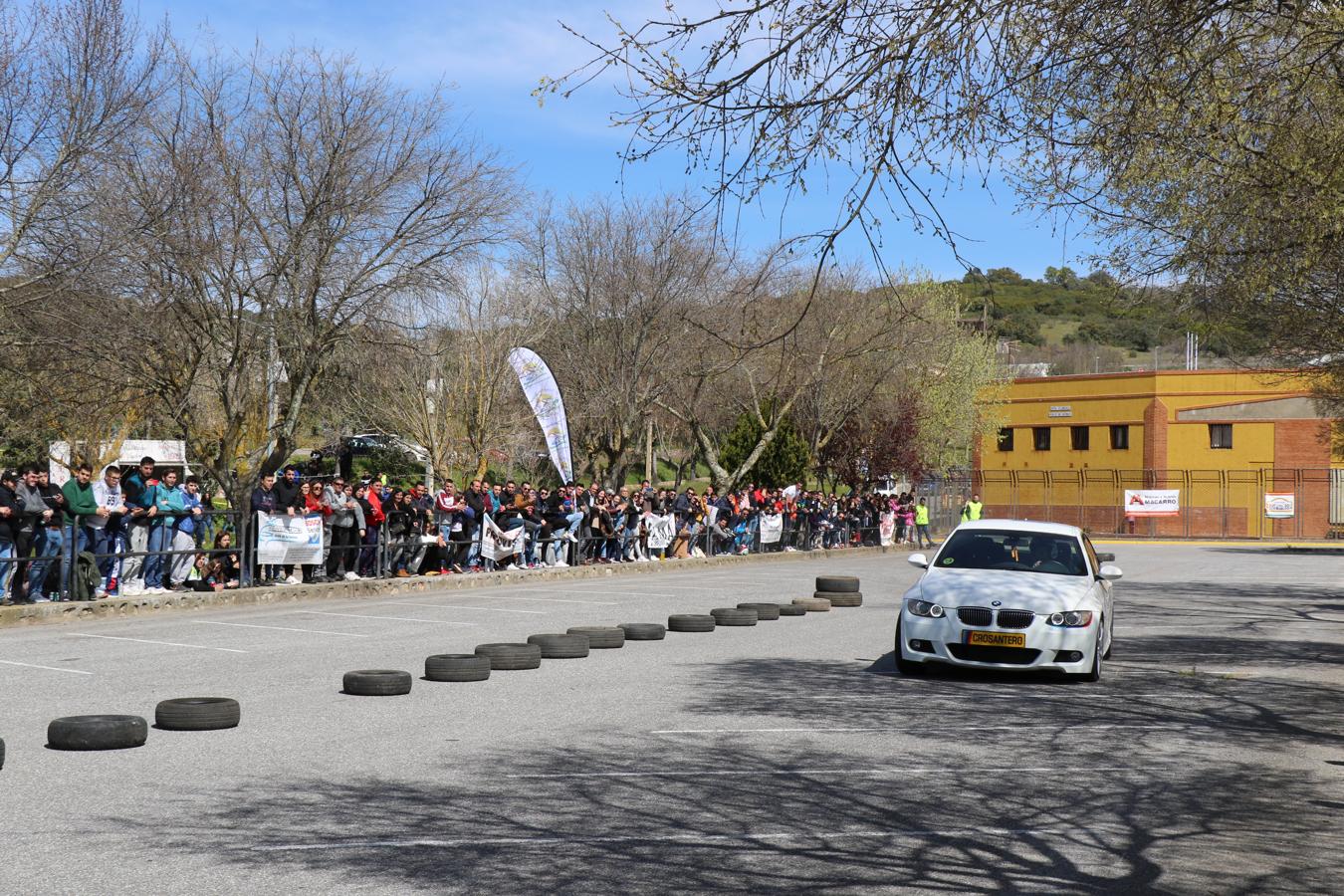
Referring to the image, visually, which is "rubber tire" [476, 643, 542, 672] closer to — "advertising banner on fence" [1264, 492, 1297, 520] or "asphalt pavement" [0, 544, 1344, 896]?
"asphalt pavement" [0, 544, 1344, 896]

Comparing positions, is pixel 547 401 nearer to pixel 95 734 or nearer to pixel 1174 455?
pixel 95 734

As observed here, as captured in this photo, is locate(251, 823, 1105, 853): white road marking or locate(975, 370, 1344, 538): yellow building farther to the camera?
locate(975, 370, 1344, 538): yellow building

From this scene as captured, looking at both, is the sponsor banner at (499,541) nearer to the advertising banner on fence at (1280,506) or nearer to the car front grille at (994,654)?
the car front grille at (994,654)

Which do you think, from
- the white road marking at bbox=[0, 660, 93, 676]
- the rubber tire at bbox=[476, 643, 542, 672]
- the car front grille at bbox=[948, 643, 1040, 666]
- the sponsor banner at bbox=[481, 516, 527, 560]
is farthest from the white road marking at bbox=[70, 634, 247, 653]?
the sponsor banner at bbox=[481, 516, 527, 560]

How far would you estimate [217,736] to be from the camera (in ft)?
31.6

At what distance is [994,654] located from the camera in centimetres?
1295

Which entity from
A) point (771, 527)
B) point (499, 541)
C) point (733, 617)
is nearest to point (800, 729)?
point (733, 617)

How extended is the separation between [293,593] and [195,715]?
12.8m

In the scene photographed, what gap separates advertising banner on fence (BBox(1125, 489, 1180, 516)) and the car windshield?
54332 mm

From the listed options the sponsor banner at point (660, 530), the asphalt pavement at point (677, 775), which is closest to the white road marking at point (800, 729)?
the asphalt pavement at point (677, 775)

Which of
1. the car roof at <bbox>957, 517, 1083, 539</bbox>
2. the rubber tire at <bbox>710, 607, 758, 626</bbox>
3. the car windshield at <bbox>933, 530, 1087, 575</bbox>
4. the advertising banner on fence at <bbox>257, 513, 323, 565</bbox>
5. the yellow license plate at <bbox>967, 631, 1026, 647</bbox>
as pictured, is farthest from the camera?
the advertising banner on fence at <bbox>257, 513, 323, 565</bbox>

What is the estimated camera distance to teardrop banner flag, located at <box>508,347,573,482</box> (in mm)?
30016

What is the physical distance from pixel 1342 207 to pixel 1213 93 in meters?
3.21

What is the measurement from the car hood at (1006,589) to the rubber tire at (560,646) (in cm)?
365
